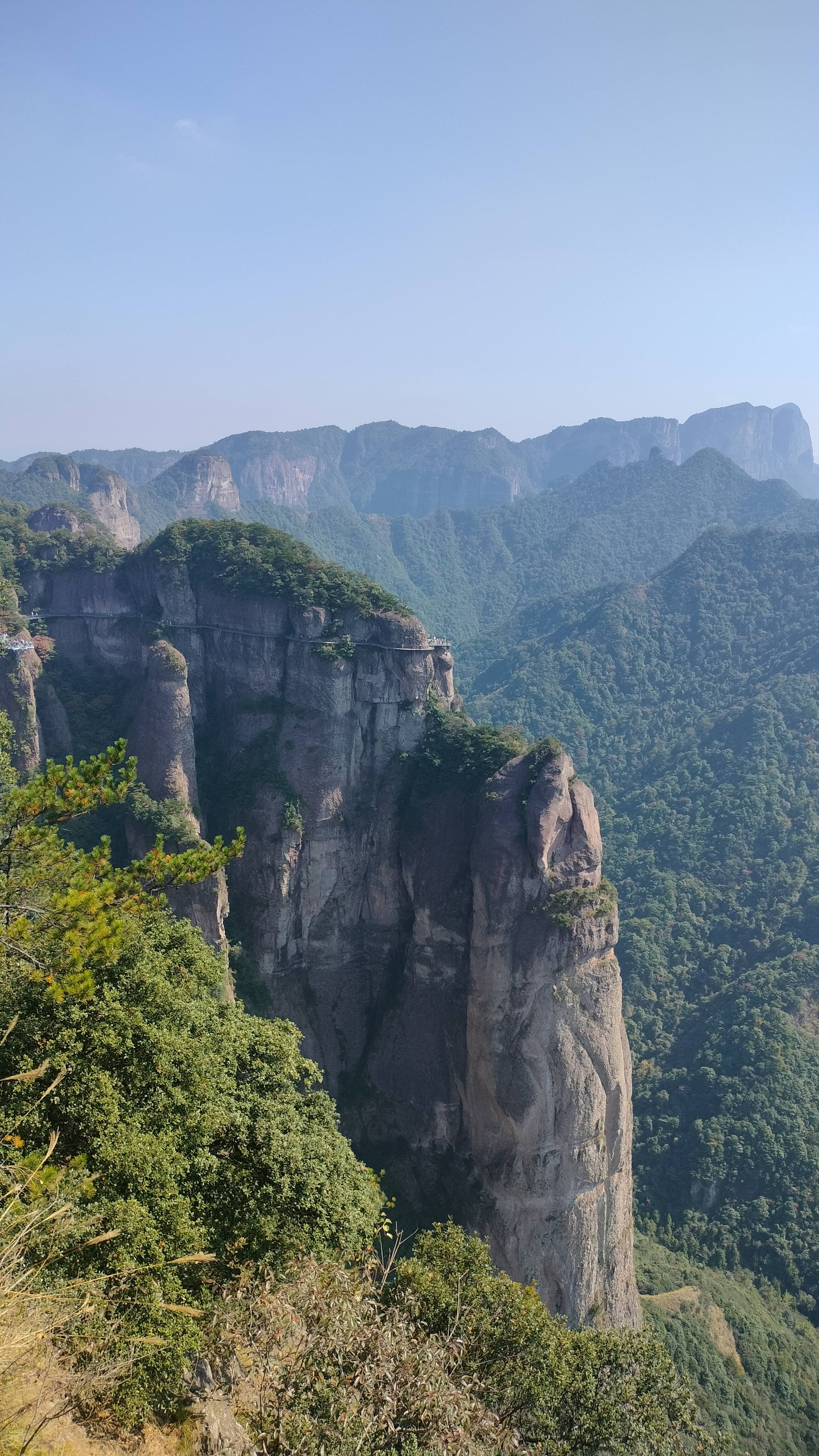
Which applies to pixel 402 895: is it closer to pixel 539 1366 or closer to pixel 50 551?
pixel 539 1366

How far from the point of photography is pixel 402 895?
33.9 metres

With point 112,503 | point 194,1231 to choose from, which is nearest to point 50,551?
point 194,1231

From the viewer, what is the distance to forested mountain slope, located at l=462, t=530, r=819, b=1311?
37375mm

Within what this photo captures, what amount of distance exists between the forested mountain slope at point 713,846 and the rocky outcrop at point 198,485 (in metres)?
67.3

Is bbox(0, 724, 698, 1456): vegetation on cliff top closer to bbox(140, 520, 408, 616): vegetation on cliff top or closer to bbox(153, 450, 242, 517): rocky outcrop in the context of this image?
bbox(140, 520, 408, 616): vegetation on cliff top

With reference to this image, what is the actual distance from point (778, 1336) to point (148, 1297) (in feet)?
106

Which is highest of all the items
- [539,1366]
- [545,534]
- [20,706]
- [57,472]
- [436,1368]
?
[57,472]

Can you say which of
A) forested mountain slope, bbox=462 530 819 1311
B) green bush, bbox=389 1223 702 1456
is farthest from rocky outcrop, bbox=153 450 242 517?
green bush, bbox=389 1223 702 1456

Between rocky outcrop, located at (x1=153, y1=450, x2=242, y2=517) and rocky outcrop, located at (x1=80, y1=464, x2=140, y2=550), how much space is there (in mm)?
23574

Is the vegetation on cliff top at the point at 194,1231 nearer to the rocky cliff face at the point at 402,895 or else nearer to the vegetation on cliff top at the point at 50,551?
the rocky cliff face at the point at 402,895

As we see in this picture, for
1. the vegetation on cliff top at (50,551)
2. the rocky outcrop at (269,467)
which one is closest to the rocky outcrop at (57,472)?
the rocky outcrop at (269,467)

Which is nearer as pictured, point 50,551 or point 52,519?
point 50,551

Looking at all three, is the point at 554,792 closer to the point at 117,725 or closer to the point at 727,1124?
the point at 117,725

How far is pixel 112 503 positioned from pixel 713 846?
285ft
